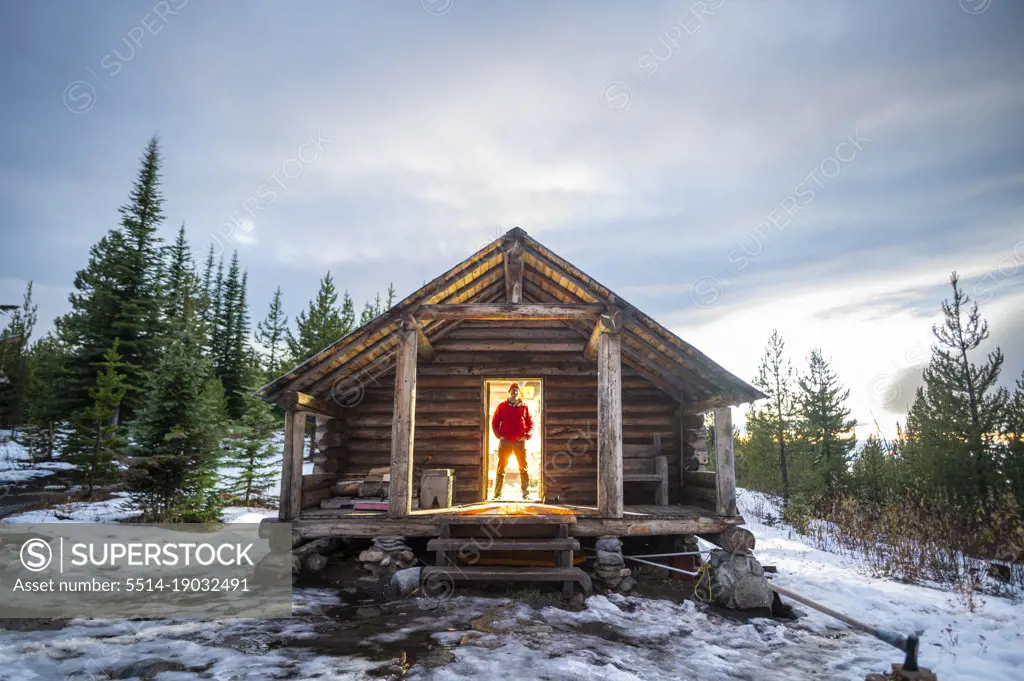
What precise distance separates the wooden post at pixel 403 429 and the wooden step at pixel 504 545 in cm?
83

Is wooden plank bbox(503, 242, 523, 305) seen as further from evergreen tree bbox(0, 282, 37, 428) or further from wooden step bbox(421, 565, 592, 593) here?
evergreen tree bbox(0, 282, 37, 428)

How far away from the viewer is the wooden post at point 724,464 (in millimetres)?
8883

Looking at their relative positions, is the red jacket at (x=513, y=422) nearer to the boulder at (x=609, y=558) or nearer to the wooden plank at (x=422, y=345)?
the wooden plank at (x=422, y=345)

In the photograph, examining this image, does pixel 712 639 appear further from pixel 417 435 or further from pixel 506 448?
pixel 417 435

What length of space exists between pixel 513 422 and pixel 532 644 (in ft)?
16.5

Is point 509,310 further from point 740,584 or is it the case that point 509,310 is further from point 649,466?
point 740,584

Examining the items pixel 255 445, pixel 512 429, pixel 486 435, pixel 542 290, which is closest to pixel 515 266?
pixel 542 290

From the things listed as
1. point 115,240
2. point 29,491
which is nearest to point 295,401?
point 29,491

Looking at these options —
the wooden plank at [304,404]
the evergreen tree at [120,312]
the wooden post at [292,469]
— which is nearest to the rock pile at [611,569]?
the wooden post at [292,469]

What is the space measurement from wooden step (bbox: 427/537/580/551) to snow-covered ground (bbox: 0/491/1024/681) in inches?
30.5

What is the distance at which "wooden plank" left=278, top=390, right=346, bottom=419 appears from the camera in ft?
28.9

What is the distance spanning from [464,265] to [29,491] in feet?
63.8

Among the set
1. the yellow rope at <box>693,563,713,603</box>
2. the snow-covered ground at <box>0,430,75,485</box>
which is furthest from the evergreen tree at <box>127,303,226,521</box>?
the snow-covered ground at <box>0,430,75,485</box>

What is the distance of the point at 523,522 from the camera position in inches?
330
